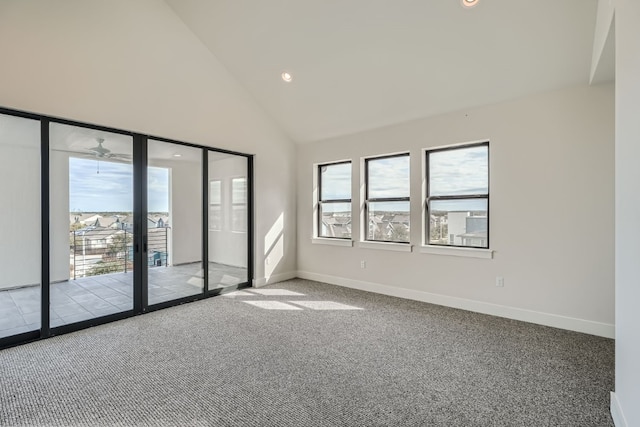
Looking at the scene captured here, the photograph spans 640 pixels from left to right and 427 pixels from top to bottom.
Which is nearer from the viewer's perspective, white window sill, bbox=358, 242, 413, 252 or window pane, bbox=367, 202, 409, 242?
white window sill, bbox=358, 242, 413, 252

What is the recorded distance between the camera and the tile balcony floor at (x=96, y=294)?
3191mm

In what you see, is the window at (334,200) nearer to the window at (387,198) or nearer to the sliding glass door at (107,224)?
the window at (387,198)

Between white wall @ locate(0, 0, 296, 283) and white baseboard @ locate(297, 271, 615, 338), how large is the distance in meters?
1.85

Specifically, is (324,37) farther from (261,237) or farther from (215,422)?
(215,422)

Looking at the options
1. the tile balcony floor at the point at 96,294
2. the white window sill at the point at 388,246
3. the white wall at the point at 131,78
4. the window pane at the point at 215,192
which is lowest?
the tile balcony floor at the point at 96,294

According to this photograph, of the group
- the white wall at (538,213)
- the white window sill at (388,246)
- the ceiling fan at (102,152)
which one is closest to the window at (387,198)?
the white window sill at (388,246)

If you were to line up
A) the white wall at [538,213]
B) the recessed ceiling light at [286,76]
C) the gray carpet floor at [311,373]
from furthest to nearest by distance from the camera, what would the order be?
the recessed ceiling light at [286,76], the white wall at [538,213], the gray carpet floor at [311,373]

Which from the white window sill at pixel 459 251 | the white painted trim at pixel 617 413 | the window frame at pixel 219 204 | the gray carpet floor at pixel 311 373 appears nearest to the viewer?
the white painted trim at pixel 617 413

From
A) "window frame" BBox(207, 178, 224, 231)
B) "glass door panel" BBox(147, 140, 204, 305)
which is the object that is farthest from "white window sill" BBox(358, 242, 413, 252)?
"glass door panel" BBox(147, 140, 204, 305)

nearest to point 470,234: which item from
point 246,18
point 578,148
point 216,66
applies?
point 578,148

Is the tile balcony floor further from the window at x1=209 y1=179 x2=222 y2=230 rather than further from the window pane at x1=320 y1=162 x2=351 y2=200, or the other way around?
the window pane at x1=320 y1=162 x2=351 y2=200

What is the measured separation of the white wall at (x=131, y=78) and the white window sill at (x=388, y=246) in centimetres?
176

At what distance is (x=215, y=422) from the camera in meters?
1.98

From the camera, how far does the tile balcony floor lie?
10.5ft
